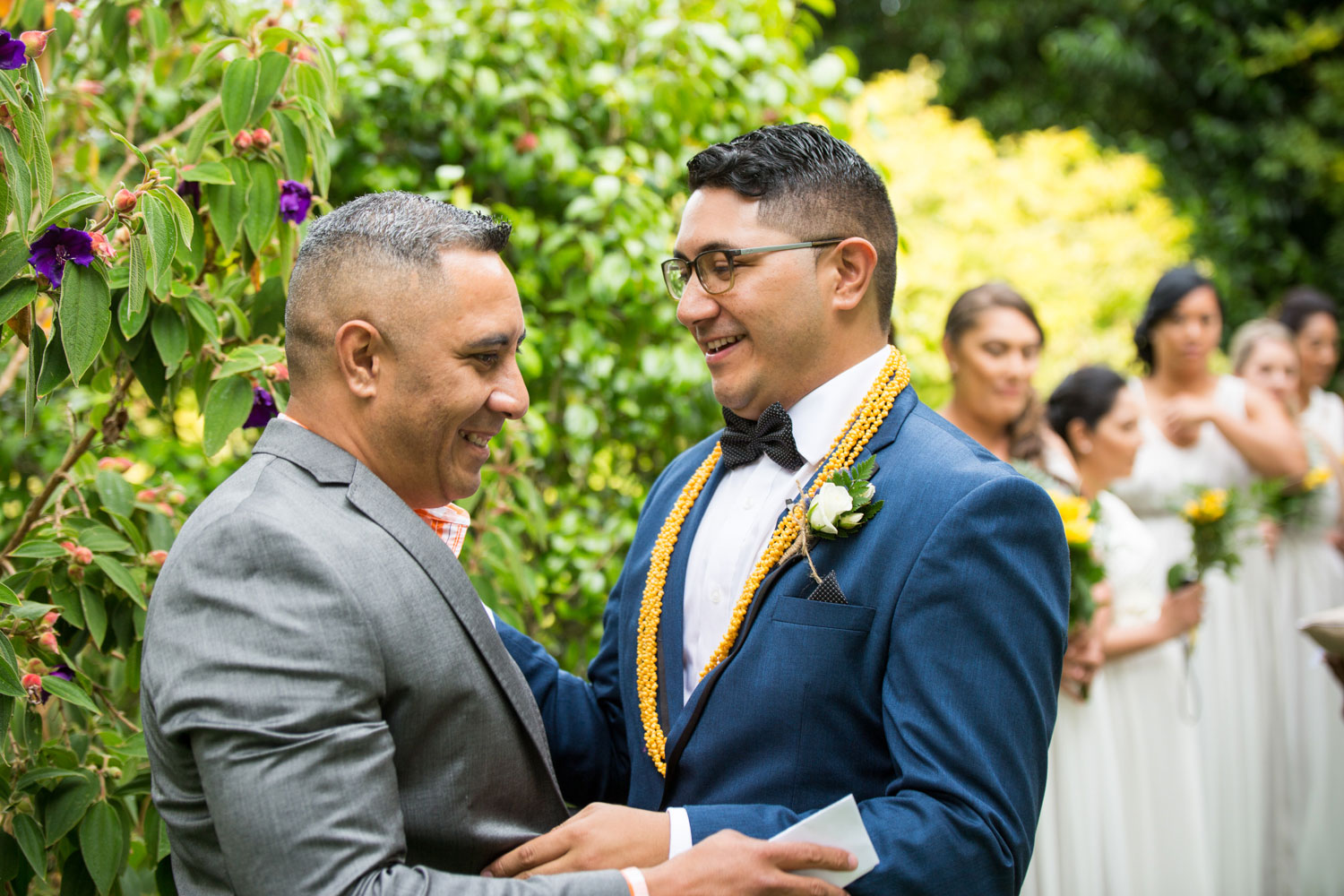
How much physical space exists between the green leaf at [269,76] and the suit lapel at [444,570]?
876mm

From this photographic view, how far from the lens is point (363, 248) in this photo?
172cm

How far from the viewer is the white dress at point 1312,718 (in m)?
5.26

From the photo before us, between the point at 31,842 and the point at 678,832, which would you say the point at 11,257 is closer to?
the point at 31,842

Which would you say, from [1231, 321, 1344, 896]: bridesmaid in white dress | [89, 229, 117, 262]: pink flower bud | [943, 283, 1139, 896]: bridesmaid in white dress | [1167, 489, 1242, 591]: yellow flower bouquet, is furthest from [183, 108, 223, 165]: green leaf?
[1231, 321, 1344, 896]: bridesmaid in white dress

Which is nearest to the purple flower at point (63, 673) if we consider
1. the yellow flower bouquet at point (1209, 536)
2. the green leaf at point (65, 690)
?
the green leaf at point (65, 690)

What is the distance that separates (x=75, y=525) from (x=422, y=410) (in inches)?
36.6

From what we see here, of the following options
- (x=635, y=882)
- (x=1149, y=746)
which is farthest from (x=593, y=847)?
(x=1149, y=746)

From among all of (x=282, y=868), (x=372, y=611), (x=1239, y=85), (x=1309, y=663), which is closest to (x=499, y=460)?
(x=372, y=611)

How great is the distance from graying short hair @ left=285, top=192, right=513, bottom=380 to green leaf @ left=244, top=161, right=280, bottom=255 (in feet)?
1.30

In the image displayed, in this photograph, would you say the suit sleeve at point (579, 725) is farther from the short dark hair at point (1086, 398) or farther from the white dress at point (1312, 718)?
the white dress at point (1312, 718)

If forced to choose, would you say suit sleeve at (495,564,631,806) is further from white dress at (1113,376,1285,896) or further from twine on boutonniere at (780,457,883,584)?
white dress at (1113,376,1285,896)

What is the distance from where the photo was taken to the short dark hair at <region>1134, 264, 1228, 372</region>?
529 centimetres

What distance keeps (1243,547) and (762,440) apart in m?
4.20

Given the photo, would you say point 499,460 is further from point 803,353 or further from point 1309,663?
point 1309,663
